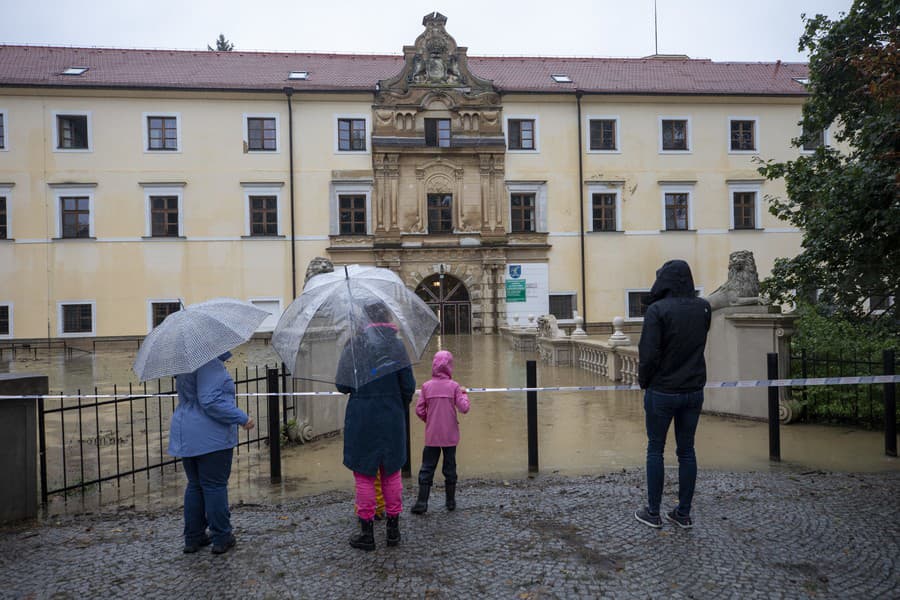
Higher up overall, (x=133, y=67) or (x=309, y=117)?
(x=133, y=67)

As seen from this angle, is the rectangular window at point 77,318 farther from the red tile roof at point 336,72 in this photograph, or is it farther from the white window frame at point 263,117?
the white window frame at point 263,117

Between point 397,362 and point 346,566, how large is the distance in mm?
1371

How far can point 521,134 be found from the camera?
29.7 meters

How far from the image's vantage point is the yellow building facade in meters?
27.1

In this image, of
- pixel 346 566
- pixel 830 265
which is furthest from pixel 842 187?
pixel 346 566

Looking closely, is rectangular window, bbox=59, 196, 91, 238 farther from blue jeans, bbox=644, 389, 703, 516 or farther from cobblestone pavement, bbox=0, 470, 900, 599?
blue jeans, bbox=644, 389, 703, 516

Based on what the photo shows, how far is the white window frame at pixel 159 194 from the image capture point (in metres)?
27.6

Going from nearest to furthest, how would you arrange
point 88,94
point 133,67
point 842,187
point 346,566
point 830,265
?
point 346,566, point 842,187, point 830,265, point 88,94, point 133,67

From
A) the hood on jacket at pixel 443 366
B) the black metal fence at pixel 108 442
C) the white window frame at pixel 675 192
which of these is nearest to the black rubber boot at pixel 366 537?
the hood on jacket at pixel 443 366

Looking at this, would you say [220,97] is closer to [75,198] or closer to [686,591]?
[75,198]

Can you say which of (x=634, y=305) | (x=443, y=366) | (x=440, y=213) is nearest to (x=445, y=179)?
(x=440, y=213)

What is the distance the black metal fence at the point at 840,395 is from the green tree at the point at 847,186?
4021 mm

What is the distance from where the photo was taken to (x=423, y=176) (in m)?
29.2

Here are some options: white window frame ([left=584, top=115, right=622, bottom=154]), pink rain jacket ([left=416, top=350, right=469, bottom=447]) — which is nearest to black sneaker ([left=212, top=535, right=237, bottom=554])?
pink rain jacket ([left=416, top=350, right=469, bottom=447])
